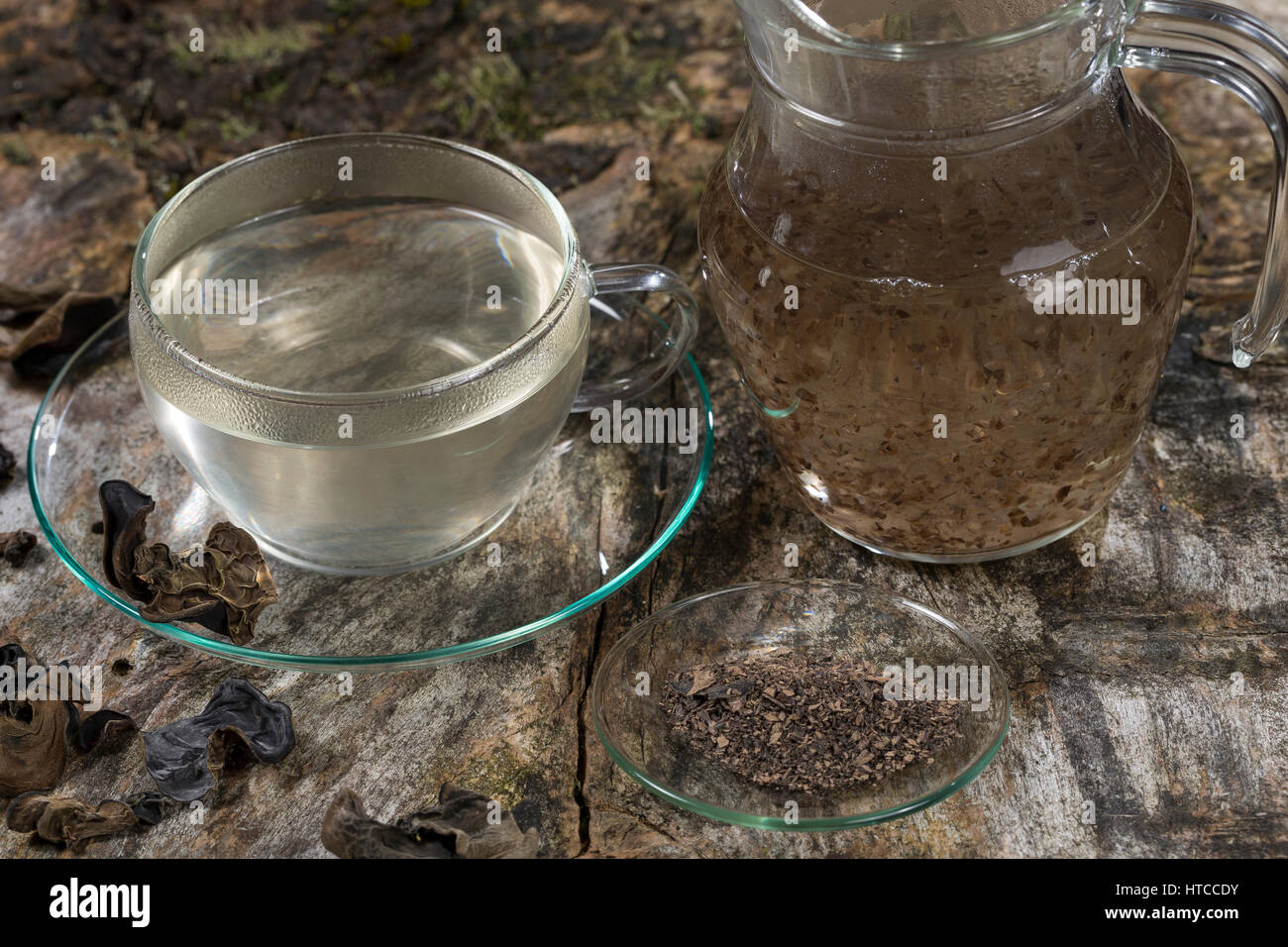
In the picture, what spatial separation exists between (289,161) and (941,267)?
67 cm

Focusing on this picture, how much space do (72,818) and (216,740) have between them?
12 cm

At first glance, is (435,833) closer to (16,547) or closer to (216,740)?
(216,740)

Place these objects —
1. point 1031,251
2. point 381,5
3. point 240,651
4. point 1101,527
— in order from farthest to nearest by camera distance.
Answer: point 381,5, point 1101,527, point 240,651, point 1031,251

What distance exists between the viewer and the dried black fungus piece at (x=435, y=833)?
1077mm

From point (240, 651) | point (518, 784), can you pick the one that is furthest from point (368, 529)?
point (518, 784)

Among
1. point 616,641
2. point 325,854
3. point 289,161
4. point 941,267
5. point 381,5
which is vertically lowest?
point 325,854

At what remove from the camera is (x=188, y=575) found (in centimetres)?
123

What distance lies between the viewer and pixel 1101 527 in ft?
4.49

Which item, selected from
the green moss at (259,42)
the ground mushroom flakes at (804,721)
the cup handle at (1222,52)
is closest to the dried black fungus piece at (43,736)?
the ground mushroom flakes at (804,721)

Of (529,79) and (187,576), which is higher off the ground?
(529,79)

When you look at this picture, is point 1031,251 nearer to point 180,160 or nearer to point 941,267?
point 941,267

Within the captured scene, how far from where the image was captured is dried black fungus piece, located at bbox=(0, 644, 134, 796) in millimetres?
1162

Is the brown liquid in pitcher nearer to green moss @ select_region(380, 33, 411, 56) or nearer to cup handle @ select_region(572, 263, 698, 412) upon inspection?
cup handle @ select_region(572, 263, 698, 412)

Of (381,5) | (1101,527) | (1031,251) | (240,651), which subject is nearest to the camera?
(1031,251)
